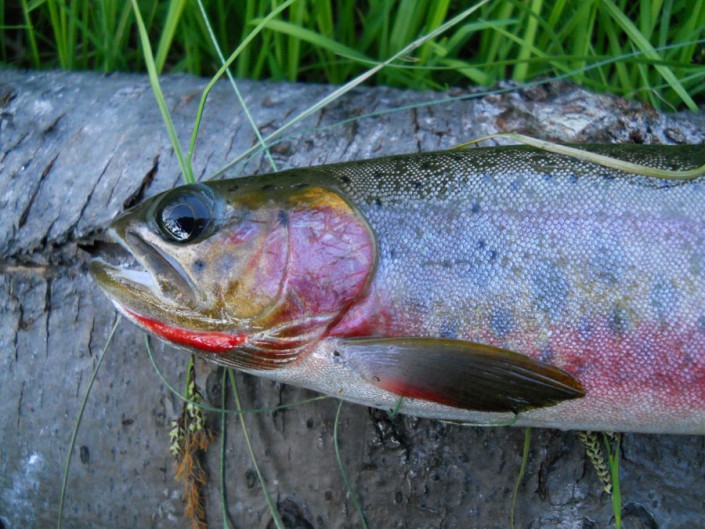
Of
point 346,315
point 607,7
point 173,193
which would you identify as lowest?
point 346,315

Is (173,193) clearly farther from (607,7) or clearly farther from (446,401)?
(607,7)

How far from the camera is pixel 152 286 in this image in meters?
1.60

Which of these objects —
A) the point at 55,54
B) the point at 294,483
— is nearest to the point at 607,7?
the point at 294,483

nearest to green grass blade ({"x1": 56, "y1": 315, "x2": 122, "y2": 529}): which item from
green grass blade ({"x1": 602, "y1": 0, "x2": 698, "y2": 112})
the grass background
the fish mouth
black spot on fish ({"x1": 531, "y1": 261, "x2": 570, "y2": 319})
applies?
the fish mouth

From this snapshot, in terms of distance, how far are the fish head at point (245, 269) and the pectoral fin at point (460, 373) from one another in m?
0.15

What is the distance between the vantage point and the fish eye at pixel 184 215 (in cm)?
159

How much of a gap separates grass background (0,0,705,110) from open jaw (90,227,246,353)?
40.2 inches

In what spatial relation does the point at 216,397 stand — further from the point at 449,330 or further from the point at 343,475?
the point at 449,330

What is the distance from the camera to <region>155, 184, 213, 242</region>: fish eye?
5.23 ft

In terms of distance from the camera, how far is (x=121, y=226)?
1.66 metres

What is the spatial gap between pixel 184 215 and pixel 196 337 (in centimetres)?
30

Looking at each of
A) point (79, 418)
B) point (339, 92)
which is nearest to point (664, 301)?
point (339, 92)

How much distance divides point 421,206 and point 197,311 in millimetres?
604

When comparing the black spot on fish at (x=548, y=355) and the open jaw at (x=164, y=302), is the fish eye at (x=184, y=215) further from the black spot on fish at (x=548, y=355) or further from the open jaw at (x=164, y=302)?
the black spot on fish at (x=548, y=355)
